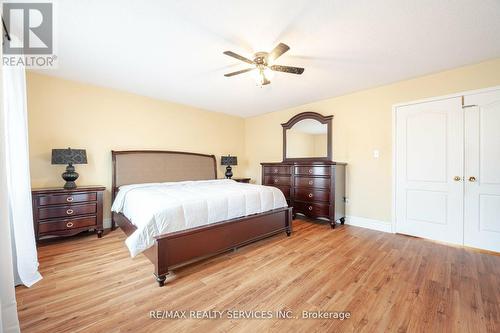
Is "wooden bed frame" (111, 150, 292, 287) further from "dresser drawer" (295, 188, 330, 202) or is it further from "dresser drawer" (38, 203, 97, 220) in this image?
"dresser drawer" (295, 188, 330, 202)

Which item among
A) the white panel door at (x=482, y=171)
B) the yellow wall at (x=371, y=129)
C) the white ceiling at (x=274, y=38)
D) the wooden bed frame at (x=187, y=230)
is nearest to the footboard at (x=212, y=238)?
the wooden bed frame at (x=187, y=230)

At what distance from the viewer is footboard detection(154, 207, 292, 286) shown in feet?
6.58

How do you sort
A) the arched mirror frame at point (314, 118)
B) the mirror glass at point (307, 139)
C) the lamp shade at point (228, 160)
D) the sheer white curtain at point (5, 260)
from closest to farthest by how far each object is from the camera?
the sheer white curtain at point (5, 260) → the arched mirror frame at point (314, 118) → the mirror glass at point (307, 139) → the lamp shade at point (228, 160)

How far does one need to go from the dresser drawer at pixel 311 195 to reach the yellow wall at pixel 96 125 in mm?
2491

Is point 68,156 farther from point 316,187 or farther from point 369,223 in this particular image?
point 369,223

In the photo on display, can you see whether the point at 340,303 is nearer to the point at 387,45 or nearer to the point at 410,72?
the point at 387,45

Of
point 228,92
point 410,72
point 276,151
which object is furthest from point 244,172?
point 410,72

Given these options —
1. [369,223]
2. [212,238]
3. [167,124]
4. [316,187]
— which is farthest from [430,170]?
[167,124]

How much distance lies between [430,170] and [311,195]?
1819mm

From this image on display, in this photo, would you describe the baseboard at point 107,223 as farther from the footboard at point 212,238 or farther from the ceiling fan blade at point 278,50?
the ceiling fan blade at point 278,50

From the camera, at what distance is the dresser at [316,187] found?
368 centimetres

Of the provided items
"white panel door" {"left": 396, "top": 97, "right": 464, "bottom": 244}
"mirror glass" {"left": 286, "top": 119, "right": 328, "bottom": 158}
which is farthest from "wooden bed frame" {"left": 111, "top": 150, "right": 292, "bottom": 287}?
"white panel door" {"left": 396, "top": 97, "right": 464, "bottom": 244}

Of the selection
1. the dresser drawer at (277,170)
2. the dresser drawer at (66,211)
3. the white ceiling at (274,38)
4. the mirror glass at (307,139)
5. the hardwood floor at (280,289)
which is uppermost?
the white ceiling at (274,38)

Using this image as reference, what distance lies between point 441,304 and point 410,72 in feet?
9.61
